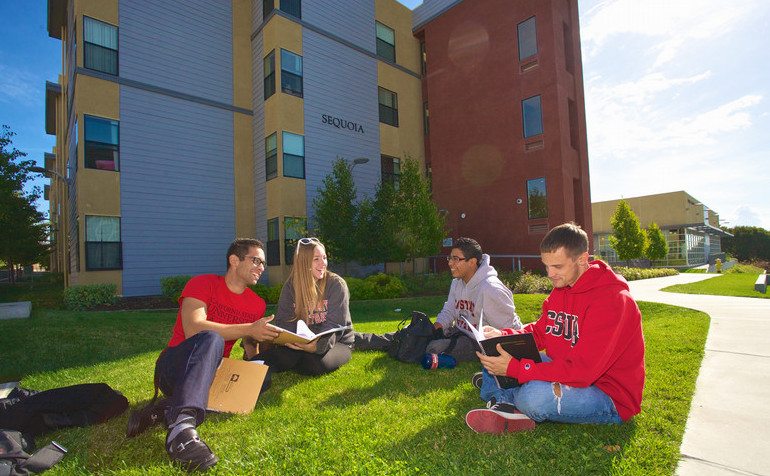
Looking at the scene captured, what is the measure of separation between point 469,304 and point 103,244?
45.4 feet

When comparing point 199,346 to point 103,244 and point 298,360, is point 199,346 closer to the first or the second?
point 298,360

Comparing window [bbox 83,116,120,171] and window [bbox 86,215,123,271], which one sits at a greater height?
window [bbox 83,116,120,171]

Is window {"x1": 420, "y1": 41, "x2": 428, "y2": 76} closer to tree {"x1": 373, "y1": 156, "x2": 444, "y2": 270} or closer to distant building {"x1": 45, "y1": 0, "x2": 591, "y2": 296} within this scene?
distant building {"x1": 45, "y1": 0, "x2": 591, "y2": 296}

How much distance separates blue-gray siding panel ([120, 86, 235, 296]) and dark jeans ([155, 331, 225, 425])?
1301 cm

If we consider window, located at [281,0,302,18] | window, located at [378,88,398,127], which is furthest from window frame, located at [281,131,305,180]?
window, located at [378,88,398,127]

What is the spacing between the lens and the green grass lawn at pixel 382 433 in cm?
251

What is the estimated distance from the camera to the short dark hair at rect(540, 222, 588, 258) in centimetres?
285

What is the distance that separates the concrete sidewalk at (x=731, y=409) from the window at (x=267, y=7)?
60.0 feet

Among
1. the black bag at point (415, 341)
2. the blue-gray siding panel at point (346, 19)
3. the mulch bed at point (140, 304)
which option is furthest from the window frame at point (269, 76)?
the black bag at point (415, 341)

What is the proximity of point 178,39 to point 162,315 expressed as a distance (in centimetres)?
1149

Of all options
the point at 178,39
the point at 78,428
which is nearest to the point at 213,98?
the point at 178,39

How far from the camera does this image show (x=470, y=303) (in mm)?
4941

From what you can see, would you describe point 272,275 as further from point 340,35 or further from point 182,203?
point 340,35

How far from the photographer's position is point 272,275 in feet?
52.6
